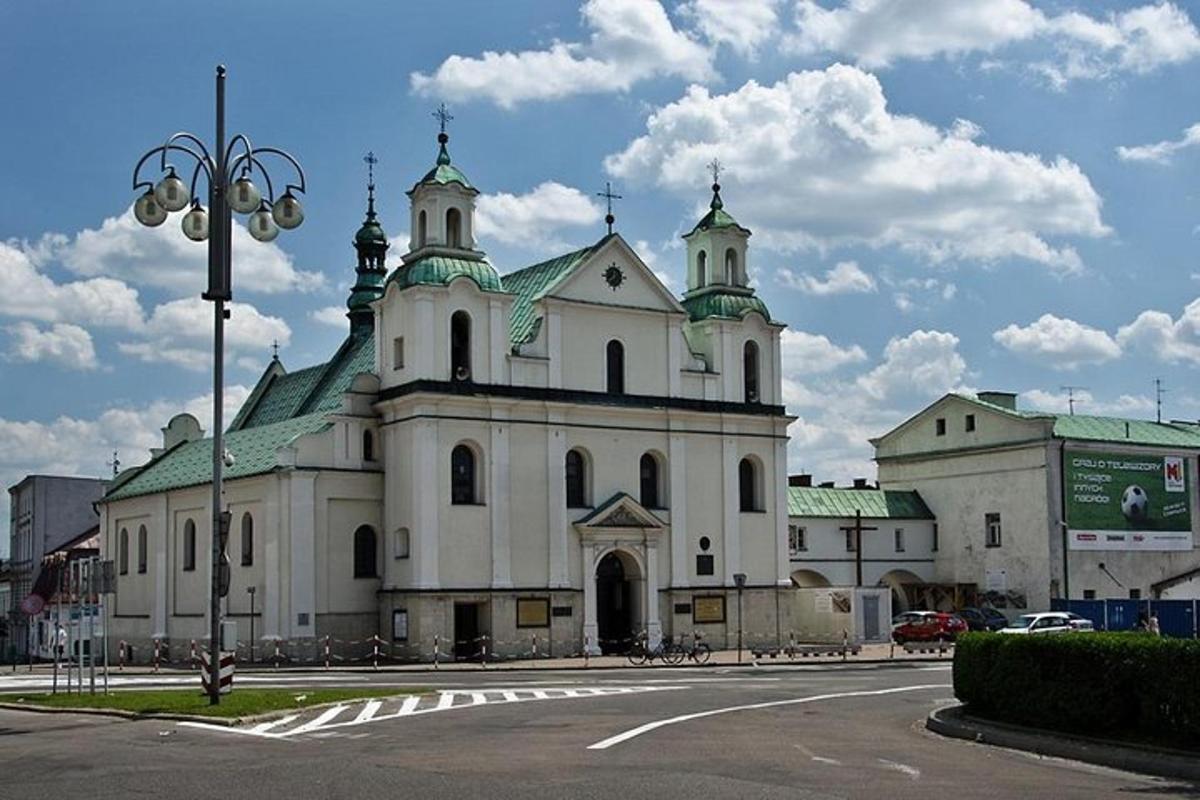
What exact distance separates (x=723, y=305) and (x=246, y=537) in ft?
64.9

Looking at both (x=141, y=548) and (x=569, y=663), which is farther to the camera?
(x=141, y=548)

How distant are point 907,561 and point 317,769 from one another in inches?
2341

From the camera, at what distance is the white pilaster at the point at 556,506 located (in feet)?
177

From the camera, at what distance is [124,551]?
66.2 m

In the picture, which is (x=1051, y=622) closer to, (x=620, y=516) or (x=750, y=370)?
(x=750, y=370)

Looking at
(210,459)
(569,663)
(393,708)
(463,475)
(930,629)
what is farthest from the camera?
(210,459)

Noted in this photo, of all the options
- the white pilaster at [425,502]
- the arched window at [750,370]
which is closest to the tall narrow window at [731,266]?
the arched window at [750,370]

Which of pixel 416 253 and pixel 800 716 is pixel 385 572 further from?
pixel 800 716

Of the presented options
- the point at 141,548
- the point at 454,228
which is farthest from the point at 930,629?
the point at 141,548

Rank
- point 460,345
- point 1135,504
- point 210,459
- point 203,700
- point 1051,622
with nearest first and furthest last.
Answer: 1. point 203,700
2. point 460,345
3. point 1051,622
4. point 210,459
5. point 1135,504

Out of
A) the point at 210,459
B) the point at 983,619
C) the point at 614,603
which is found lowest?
the point at 983,619

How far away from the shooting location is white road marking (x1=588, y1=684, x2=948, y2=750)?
2120 centimetres

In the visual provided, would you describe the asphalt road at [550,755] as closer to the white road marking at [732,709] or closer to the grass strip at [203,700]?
the white road marking at [732,709]

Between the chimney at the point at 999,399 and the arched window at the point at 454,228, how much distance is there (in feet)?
101
